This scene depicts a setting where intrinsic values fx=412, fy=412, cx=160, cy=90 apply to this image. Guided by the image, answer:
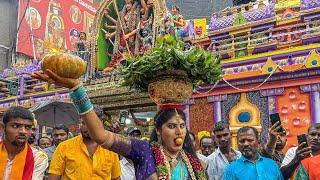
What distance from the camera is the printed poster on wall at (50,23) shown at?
1978 cm

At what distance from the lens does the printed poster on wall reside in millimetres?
19781

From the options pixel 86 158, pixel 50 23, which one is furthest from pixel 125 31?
pixel 50 23

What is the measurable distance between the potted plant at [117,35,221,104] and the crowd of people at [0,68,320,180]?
118 mm

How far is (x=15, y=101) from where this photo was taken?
14.0m

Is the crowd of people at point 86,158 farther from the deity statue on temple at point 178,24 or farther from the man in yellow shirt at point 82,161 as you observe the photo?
the deity statue on temple at point 178,24

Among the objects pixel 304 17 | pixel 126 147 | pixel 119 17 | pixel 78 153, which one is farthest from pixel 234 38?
pixel 126 147

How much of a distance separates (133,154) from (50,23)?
1981 centimetres

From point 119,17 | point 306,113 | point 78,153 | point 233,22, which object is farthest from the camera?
point 119,17

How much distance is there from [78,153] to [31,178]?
1.38 feet

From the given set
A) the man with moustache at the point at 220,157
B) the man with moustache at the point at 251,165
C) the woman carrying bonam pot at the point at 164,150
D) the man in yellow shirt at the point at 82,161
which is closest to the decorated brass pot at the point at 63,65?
the woman carrying bonam pot at the point at 164,150

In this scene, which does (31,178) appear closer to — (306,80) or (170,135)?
(170,135)

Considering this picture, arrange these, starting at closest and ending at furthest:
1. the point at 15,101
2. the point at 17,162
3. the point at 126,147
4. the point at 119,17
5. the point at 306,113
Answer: the point at 126,147 → the point at 17,162 → the point at 306,113 → the point at 119,17 → the point at 15,101

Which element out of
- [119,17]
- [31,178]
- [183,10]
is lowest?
[31,178]

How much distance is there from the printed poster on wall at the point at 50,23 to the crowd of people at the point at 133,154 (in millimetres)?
15626
